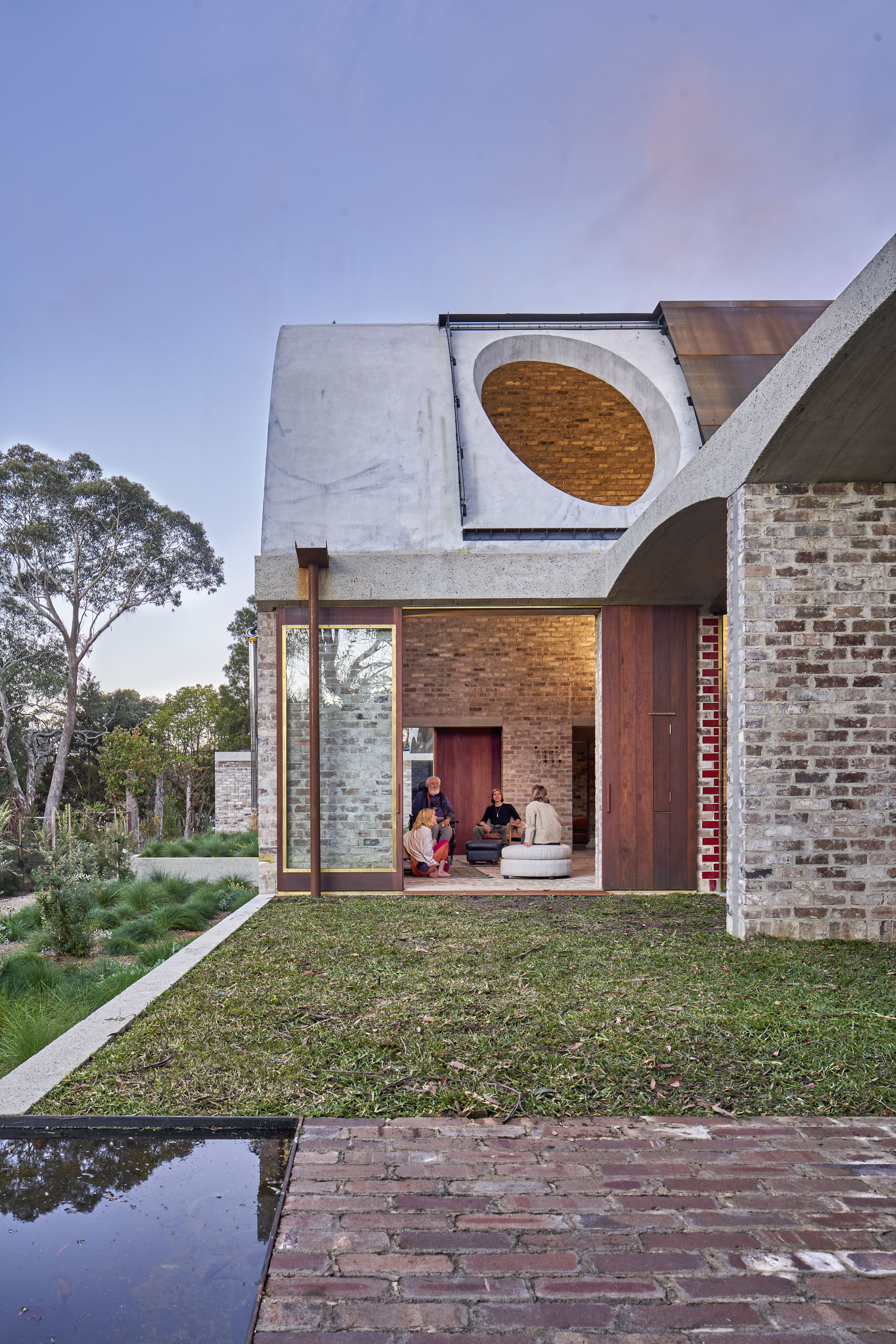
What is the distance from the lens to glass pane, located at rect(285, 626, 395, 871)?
8422 mm

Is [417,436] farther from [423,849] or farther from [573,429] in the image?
[423,849]

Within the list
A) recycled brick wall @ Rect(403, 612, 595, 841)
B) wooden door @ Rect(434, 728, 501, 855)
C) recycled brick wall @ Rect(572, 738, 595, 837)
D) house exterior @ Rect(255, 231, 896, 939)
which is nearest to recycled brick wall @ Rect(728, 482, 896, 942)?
house exterior @ Rect(255, 231, 896, 939)

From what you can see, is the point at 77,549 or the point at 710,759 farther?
the point at 77,549

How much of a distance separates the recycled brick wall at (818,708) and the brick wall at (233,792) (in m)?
14.3

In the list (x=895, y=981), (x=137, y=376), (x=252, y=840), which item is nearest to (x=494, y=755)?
(x=252, y=840)

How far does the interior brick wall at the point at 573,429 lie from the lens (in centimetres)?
1165

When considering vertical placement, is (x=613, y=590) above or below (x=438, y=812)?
above

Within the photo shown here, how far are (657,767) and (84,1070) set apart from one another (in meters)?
6.38

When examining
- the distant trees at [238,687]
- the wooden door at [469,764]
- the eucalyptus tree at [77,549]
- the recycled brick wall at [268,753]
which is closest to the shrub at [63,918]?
the recycled brick wall at [268,753]

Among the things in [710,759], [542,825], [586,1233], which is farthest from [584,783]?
[586,1233]

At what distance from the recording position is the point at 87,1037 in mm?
3625

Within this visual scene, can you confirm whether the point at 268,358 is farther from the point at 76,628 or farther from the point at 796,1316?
the point at 796,1316

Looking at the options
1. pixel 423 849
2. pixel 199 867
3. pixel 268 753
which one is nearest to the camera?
pixel 268 753

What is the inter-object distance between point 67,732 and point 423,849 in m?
17.3
